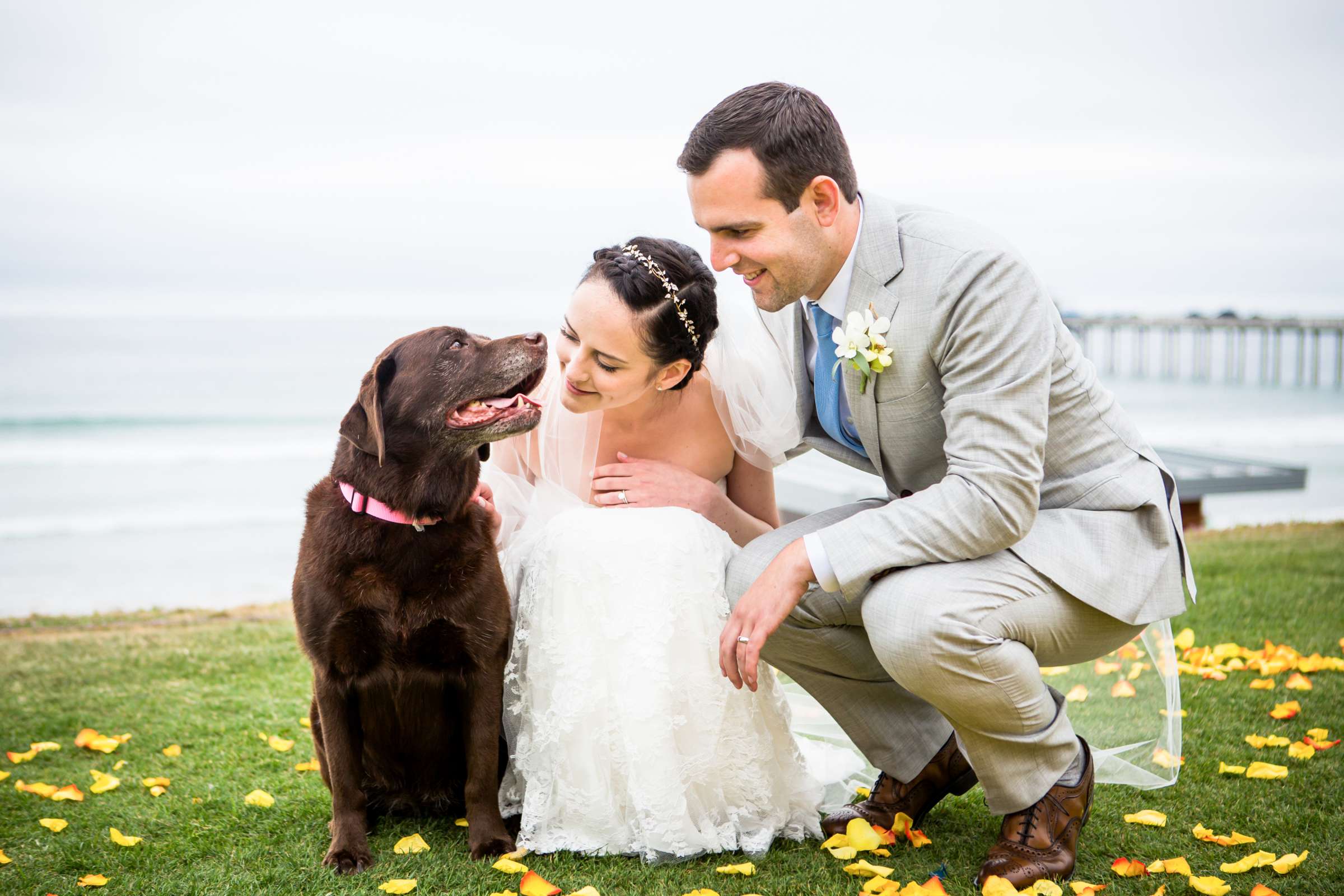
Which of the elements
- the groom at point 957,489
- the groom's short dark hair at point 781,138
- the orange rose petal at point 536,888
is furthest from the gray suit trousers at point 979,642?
the groom's short dark hair at point 781,138

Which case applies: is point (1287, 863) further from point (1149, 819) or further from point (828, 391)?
point (828, 391)

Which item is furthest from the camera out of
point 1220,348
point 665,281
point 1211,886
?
point 1220,348

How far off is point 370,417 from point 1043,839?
1.92m

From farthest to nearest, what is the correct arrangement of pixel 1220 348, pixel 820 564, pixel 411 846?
1. pixel 1220 348
2. pixel 411 846
3. pixel 820 564

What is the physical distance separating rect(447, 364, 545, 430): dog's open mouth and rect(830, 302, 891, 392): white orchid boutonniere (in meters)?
0.85

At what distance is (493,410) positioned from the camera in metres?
2.82

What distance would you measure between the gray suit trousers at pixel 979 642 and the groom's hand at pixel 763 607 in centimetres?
20

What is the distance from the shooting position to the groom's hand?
2395 millimetres

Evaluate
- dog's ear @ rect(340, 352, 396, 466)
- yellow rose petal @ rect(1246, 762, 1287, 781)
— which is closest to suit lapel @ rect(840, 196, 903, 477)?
dog's ear @ rect(340, 352, 396, 466)

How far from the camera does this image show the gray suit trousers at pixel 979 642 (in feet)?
7.74

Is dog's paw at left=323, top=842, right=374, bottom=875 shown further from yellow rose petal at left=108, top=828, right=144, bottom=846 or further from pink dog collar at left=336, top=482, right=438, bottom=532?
pink dog collar at left=336, top=482, right=438, bottom=532


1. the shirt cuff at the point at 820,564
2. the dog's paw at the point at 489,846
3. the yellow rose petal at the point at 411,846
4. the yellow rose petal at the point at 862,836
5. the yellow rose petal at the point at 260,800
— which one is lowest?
the yellow rose petal at the point at 260,800

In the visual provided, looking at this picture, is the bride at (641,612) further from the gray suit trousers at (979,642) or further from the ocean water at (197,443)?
the ocean water at (197,443)

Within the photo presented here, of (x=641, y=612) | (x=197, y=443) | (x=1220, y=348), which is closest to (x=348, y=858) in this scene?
(x=641, y=612)
